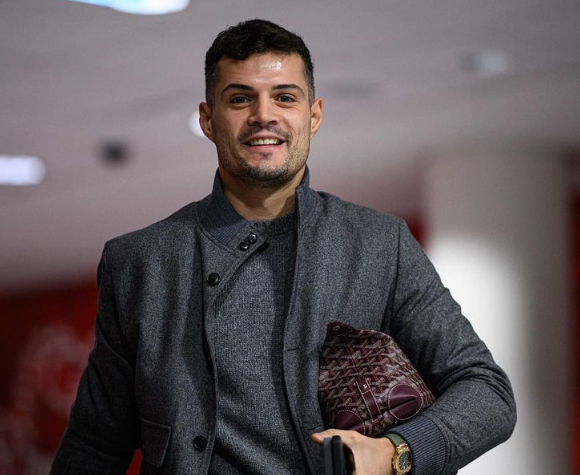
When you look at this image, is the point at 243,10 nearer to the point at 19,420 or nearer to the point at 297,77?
the point at 297,77

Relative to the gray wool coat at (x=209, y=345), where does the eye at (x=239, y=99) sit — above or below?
above

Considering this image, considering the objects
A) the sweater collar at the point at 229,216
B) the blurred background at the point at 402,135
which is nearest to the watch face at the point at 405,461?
the sweater collar at the point at 229,216

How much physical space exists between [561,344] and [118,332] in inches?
193

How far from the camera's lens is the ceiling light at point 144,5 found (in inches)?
165

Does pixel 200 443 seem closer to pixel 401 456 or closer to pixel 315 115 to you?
pixel 401 456

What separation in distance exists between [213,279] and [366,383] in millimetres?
287

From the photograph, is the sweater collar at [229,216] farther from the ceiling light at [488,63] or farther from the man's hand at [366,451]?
the ceiling light at [488,63]

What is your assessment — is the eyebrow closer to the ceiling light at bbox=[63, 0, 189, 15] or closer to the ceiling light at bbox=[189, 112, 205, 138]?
the ceiling light at bbox=[63, 0, 189, 15]

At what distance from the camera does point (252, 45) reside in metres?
1.62

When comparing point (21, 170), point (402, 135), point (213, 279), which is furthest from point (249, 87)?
point (21, 170)

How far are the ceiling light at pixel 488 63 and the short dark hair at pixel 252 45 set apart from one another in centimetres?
339

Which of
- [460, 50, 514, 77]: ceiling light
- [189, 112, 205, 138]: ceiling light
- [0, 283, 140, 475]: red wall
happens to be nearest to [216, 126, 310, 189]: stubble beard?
[460, 50, 514, 77]: ceiling light

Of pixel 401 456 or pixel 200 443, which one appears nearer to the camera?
pixel 401 456

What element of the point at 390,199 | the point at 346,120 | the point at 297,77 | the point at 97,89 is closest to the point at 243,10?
the point at 97,89
